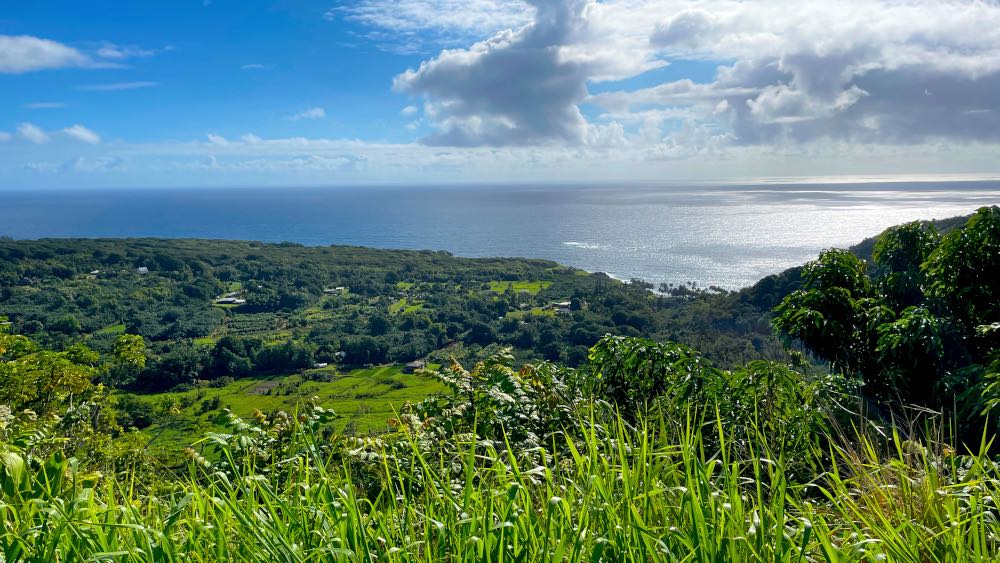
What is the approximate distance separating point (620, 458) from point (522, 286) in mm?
67006

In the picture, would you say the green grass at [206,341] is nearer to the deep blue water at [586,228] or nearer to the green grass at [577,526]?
the deep blue water at [586,228]

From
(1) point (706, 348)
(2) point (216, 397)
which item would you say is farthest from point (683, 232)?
(2) point (216, 397)

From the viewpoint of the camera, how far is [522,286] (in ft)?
225

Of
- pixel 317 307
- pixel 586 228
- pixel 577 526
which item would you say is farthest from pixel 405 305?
pixel 577 526

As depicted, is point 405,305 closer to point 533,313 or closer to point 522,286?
point 522,286

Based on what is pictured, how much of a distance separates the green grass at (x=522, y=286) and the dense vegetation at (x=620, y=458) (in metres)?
57.4

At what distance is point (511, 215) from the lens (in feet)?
487

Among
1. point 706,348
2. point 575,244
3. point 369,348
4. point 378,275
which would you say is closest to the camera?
point 706,348

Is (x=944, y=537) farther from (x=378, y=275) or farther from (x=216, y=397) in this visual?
(x=378, y=275)

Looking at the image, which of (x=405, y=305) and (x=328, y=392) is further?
(x=405, y=305)

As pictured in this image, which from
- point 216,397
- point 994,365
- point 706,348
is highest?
point 994,365

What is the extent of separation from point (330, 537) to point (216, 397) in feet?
129

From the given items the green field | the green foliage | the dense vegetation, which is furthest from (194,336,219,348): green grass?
the green foliage

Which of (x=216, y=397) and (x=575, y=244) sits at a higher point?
(x=575, y=244)
